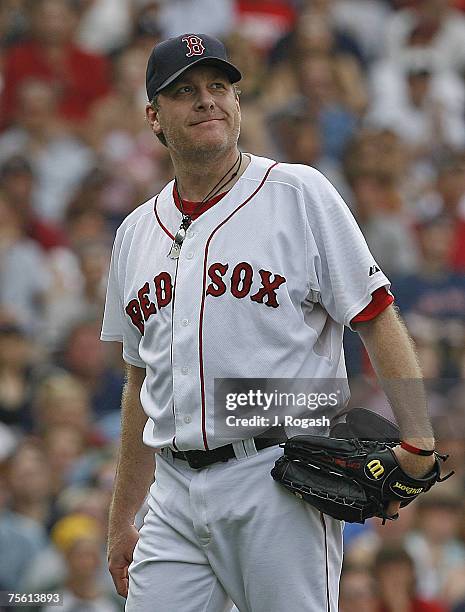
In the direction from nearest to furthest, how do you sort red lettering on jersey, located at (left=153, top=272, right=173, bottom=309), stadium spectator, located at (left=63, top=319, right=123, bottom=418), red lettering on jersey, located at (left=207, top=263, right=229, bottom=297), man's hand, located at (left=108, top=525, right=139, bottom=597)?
red lettering on jersey, located at (left=207, top=263, right=229, bottom=297), red lettering on jersey, located at (left=153, top=272, right=173, bottom=309), man's hand, located at (left=108, top=525, right=139, bottom=597), stadium spectator, located at (left=63, top=319, right=123, bottom=418)

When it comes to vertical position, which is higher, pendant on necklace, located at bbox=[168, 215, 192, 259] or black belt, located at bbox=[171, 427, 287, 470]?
pendant on necklace, located at bbox=[168, 215, 192, 259]

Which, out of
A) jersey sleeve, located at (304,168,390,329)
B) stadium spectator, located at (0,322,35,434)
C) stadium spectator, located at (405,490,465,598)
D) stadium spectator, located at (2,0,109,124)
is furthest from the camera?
stadium spectator, located at (2,0,109,124)

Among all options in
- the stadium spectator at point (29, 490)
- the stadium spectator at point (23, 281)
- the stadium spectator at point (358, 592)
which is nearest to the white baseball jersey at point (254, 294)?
the stadium spectator at point (358, 592)

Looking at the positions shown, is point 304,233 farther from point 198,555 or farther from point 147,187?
point 147,187

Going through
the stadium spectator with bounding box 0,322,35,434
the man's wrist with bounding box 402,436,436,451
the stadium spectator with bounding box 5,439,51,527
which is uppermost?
the man's wrist with bounding box 402,436,436,451

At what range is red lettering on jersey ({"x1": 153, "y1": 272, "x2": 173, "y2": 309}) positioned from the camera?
3492mm

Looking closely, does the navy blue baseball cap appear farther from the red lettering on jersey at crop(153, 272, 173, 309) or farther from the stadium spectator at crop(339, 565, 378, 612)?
the stadium spectator at crop(339, 565, 378, 612)

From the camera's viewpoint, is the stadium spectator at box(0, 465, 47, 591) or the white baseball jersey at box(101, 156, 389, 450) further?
the stadium spectator at box(0, 465, 47, 591)

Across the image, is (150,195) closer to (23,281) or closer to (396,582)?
(23,281)

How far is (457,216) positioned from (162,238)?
5686 millimetres

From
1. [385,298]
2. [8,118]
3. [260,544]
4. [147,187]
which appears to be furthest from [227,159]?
[8,118]

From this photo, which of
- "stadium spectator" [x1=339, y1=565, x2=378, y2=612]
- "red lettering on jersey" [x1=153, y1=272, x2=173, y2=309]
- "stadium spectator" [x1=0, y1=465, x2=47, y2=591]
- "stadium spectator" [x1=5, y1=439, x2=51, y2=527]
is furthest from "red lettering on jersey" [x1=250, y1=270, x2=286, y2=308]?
"stadium spectator" [x1=5, y1=439, x2=51, y2=527]

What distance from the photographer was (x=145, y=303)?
3.57 metres

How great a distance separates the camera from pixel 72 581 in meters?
5.82
